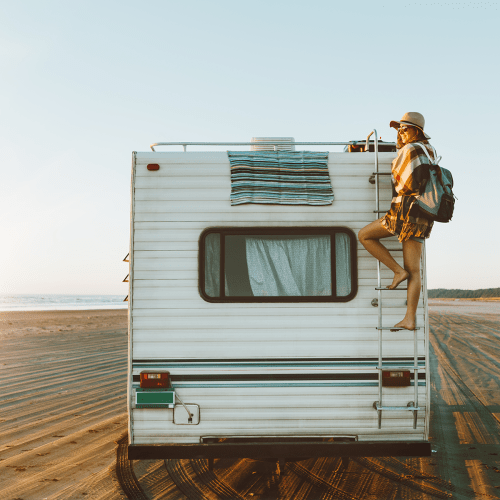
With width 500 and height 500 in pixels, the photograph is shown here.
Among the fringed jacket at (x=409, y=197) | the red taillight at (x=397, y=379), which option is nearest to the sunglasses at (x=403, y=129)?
the fringed jacket at (x=409, y=197)

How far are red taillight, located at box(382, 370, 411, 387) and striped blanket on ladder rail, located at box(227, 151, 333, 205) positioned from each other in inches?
60.3

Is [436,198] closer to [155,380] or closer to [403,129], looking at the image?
[403,129]

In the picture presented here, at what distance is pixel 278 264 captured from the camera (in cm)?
413

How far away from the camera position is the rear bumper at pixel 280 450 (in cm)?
380

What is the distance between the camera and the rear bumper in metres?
3.80

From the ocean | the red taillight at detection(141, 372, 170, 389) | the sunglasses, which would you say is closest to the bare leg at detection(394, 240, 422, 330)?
the sunglasses

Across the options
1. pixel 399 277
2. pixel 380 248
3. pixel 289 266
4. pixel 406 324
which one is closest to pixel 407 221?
pixel 380 248

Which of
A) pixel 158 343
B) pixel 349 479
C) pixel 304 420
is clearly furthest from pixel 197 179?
pixel 349 479

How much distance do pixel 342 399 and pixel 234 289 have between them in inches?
50.8

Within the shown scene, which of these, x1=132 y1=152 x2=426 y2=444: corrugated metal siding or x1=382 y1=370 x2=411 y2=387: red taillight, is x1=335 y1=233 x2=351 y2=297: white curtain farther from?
x1=382 y1=370 x2=411 y2=387: red taillight

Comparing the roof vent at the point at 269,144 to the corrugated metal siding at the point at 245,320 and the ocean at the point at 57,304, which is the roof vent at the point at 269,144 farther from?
the ocean at the point at 57,304

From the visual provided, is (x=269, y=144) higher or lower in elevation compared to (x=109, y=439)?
higher

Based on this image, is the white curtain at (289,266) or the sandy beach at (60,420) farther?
the sandy beach at (60,420)

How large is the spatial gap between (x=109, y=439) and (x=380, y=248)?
4.09 m
